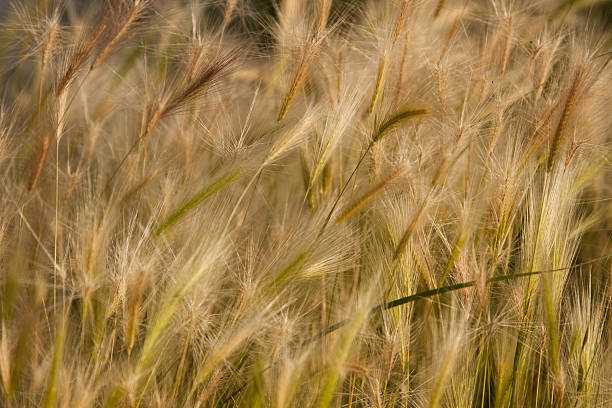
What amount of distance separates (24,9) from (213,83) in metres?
0.73

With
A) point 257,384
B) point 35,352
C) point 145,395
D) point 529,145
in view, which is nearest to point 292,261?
point 257,384

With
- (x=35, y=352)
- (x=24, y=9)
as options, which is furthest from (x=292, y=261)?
(x=24, y=9)

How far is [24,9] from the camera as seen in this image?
1500mm

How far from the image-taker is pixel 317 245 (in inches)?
36.5

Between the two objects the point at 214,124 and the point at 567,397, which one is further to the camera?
the point at 214,124

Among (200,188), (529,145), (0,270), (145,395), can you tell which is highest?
(529,145)

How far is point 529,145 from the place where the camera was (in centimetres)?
114

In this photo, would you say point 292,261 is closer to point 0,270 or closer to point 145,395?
point 145,395

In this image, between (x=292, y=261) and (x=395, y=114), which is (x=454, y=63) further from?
(x=292, y=261)

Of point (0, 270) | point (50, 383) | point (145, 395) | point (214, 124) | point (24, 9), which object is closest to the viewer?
point (50, 383)

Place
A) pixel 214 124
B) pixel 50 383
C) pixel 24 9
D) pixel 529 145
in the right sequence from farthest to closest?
pixel 24 9 → pixel 214 124 → pixel 529 145 → pixel 50 383

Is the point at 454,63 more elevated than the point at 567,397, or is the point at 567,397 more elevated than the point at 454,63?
the point at 454,63

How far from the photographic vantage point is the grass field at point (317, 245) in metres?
0.86

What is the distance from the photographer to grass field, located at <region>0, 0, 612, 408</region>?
86cm
